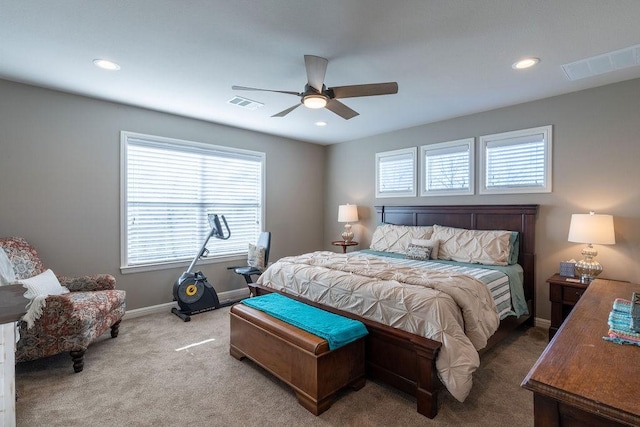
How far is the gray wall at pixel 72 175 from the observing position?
3.24 metres

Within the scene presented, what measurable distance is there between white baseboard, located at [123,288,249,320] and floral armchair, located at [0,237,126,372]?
0.73 m

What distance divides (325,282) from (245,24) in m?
2.19

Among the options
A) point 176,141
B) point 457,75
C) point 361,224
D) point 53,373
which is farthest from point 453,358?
point 176,141

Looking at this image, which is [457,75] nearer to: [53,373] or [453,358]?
[453,358]

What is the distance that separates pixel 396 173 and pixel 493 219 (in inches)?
66.0

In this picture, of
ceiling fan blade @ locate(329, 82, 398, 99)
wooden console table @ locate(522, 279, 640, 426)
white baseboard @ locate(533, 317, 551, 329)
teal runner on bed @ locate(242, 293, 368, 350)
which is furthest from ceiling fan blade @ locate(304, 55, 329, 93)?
white baseboard @ locate(533, 317, 551, 329)

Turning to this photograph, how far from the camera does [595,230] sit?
3027 mm

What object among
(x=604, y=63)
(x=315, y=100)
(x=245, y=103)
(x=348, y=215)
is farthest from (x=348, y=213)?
(x=604, y=63)

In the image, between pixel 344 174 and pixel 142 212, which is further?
pixel 344 174

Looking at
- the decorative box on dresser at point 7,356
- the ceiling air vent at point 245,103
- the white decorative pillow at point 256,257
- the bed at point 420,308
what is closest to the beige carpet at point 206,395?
the bed at point 420,308

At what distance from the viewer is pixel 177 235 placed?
14.5 ft

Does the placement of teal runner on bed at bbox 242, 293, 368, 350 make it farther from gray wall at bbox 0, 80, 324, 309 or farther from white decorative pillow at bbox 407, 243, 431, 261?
gray wall at bbox 0, 80, 324, 309

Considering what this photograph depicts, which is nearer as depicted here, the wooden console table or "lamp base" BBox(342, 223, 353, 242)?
the wooden console table

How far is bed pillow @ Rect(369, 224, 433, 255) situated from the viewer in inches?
173
